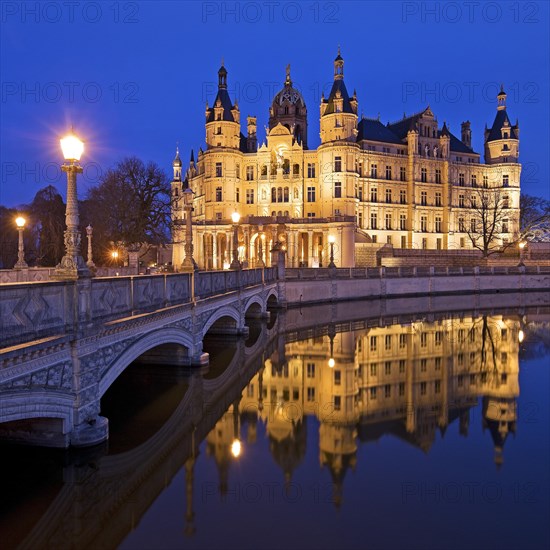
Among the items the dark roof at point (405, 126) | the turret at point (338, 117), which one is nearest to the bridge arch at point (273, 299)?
the turret at point (338, 117)

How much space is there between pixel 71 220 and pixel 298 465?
6.69 m

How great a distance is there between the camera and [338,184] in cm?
6128

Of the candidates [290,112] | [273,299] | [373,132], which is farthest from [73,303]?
[290,112]

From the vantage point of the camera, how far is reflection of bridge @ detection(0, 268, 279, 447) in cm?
751

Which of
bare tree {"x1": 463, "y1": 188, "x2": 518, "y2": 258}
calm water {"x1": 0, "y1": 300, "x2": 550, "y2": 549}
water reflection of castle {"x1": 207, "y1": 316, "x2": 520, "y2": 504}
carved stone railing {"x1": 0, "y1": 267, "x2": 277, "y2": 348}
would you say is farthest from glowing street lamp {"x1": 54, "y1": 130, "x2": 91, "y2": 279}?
bare tree {"x1": 463, "y1": 188, "x2": 518, "y2": 258}

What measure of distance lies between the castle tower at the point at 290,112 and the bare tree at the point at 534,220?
1351 inches

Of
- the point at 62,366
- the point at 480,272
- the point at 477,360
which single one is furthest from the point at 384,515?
the point at 480,272

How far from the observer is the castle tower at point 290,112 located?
7138 centimetres

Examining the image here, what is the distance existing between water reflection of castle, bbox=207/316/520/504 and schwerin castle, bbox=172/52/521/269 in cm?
3110

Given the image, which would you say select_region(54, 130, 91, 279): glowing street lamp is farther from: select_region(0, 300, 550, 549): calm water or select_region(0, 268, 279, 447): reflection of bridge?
select_region(0, 300, 550, 549): calm water

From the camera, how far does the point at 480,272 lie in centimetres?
5081

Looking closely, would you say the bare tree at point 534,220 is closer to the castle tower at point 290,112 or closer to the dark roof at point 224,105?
the castle tower at point 290,112

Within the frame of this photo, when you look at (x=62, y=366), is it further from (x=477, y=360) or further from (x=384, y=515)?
(x=477, y=360)

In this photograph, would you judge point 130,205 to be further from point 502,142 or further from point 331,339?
point 502,142
